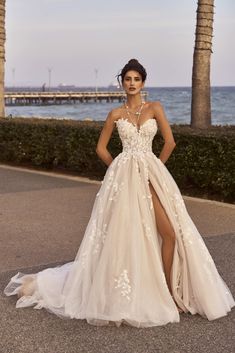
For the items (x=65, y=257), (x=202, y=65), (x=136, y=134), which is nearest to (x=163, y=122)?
(x=136, y=134)

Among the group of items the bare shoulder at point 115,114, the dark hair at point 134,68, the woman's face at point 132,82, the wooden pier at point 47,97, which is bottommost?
the wooden pier at point 47,97

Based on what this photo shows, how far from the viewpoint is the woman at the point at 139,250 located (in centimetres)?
468

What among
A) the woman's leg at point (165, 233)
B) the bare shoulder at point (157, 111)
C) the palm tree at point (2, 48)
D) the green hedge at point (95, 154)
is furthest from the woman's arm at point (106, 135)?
the palm tree at point (2, 48)

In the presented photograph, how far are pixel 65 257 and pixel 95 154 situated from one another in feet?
19.0

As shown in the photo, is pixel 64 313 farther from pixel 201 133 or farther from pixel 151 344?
pixel 201 133

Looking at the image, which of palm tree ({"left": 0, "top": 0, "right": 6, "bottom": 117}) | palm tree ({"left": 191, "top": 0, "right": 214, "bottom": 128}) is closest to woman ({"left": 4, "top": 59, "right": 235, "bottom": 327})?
palm tree ({"left": 191, "top": 0, "right": 214, "bottom": 128})

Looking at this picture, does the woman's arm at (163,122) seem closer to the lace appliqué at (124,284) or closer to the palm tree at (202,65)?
the lace appliqué at (124,284)

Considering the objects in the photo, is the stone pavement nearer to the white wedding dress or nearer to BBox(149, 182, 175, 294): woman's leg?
the white wedding dress

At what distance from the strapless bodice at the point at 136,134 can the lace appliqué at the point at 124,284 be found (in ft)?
3.09

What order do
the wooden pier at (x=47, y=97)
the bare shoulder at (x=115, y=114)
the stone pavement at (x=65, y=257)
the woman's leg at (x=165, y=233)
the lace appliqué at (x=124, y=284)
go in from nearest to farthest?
1. the stone pavement at (x=65, y=257)
2. the lace appliqué at (x=124, y=284)
3. the woman's leg at (x=165, y=233)
4. the bare shoulder at (x=115, y=114)
5. the wooden pier at (x=47, y=97)

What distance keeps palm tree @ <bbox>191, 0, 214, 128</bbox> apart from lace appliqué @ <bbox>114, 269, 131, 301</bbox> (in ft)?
27.9

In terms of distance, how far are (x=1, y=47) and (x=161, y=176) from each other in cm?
1355

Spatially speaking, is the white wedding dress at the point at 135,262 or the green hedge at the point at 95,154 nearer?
the white wedding dress at the point at 135,262

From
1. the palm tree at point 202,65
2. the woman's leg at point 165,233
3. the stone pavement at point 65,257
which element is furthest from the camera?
the palm tree at point 202,65
